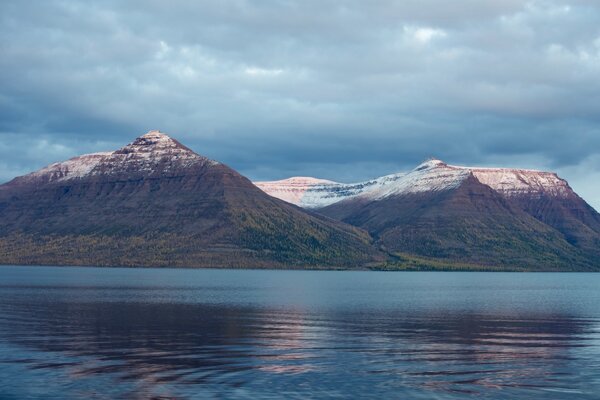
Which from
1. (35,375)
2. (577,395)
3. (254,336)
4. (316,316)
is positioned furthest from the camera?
(316,316)

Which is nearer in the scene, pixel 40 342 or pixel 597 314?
pixel 40 342

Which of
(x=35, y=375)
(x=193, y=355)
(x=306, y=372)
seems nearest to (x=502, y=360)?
(x=306, y=372)

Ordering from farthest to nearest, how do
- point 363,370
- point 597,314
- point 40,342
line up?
point 597,314 → point 40,342 → point 363,370

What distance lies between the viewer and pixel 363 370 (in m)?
83.3

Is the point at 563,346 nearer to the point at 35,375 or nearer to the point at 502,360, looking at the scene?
the point at 502,360

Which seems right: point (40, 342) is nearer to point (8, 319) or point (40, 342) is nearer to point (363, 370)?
point (8, 319)

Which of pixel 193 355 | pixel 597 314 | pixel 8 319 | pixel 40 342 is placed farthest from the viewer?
pixel 597 314

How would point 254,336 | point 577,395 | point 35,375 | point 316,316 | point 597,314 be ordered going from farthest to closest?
point 597,314 < point 316,316 < point 254,336 < point 35,375 < point 577,395

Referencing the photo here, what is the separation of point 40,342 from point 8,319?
33.8m

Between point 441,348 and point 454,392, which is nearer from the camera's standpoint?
point 454,392

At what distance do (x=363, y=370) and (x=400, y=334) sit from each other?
3751cm

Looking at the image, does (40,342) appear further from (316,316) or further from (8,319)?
(316,316)

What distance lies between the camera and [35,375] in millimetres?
77562

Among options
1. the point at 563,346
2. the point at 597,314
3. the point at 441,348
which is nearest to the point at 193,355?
the point at 441,348
